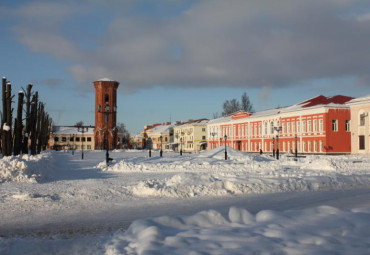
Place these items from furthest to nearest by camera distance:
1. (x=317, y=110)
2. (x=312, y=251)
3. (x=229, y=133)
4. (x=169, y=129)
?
1. (x=169, y=129)
2. (x=229, y=133)
3. (x=317, y=110)
4. (x=312, y=251)

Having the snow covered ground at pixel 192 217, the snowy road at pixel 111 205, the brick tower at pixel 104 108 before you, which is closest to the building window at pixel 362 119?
the snow covered ground at pixel 192 217

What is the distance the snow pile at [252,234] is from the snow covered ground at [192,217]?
0.05 feet

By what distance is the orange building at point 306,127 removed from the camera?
183 ft

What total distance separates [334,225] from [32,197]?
8.83 metres

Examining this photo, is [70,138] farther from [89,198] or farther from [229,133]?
[89,198]

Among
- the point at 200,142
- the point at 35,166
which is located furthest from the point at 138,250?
the point at 200,142

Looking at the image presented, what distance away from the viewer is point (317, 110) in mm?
56875

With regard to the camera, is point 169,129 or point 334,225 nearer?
point 334,225

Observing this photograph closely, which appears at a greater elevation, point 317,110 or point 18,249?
point 317,110

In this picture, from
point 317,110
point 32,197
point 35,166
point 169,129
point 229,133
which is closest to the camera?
point 32,197

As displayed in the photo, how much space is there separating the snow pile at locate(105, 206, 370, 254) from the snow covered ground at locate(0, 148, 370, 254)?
0.01 metres

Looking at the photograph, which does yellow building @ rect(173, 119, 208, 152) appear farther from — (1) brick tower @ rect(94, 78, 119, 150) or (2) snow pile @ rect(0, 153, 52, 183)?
(2) snow pile @ rect(0, 153, 52, 183)

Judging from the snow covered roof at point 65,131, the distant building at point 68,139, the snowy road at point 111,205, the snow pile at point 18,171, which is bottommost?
the snowy road at point 111,205

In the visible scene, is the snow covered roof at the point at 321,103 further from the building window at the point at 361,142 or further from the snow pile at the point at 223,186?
the snow pile at the point at 223,186
